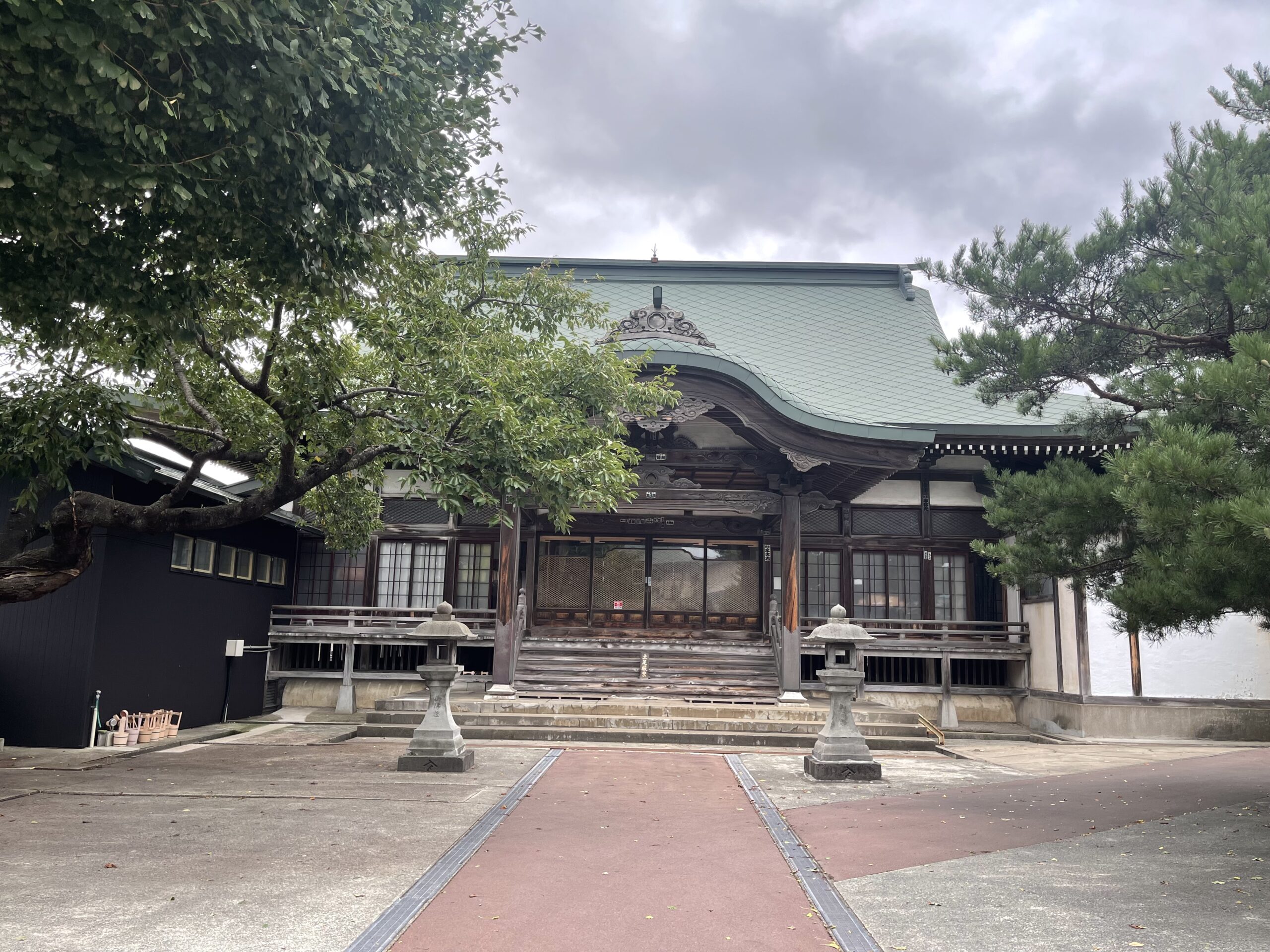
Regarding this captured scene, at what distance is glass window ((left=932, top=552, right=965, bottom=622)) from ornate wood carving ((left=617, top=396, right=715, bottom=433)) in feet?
20.2

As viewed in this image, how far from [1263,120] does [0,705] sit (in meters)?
14.9

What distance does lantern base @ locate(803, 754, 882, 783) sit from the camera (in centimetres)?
999

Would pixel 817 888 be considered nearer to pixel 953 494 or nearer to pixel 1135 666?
pixel 1135 666

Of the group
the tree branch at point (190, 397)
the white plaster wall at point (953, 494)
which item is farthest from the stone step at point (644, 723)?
the tree branch at point (190, 397)

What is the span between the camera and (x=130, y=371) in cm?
980

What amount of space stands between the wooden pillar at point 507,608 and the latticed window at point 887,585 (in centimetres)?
645

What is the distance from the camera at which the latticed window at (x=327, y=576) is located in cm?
1808

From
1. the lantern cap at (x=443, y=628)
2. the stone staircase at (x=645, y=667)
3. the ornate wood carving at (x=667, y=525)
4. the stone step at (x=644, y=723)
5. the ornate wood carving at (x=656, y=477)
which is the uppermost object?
the ornate wood carving at (x=656, y=477)

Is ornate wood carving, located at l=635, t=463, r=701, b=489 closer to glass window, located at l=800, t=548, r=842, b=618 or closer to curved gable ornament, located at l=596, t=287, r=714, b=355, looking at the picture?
curved gable ornament, located at l=596, t=287, r=714, b=355

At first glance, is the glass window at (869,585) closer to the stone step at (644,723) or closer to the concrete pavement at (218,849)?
the stone step at (644,723)

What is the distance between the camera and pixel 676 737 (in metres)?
13.1

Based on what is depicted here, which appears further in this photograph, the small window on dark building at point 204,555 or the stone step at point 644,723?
the small window on dark building at point 204,555

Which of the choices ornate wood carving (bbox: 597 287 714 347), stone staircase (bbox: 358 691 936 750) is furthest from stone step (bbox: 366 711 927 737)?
ornate wood carving (bbox: 597 287 714 347)

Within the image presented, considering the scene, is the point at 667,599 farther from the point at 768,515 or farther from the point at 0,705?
the point at 0,705
